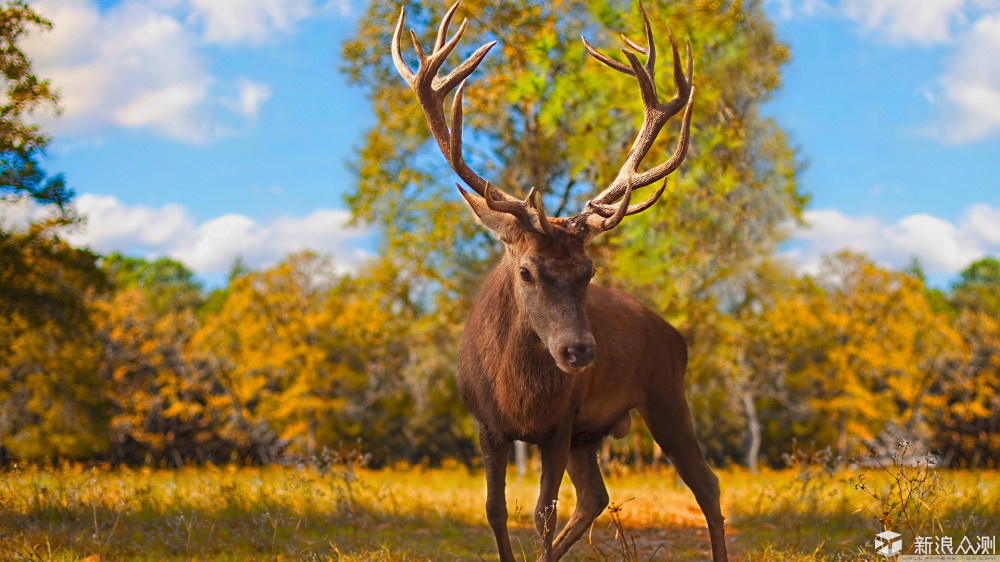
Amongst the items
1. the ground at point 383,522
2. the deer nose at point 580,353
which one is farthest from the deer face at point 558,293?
the ground at point 383,522

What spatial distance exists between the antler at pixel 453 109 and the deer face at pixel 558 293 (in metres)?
0.18

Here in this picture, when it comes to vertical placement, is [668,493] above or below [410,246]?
below

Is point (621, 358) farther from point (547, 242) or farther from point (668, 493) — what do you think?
point (668, 493)

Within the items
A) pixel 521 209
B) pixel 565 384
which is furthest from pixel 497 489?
pixel 521 209

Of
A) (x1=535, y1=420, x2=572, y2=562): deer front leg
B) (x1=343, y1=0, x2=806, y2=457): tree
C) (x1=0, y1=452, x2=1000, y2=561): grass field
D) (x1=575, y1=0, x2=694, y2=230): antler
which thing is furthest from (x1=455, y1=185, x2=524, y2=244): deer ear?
(x1=343, y1=0, x2=806, y2=457): tree

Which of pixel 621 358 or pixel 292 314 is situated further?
pixel 292 314

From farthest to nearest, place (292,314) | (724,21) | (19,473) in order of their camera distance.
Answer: (292,314), (724,21), (19,473)

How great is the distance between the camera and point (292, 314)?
84.3ft

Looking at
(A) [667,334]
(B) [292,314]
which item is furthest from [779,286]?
(A) [667,334]

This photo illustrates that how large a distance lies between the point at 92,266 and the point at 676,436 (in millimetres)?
9255

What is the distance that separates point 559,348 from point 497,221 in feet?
3.25

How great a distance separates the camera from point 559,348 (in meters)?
4.17

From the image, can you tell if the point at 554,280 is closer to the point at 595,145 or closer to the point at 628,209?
the point at 628,209

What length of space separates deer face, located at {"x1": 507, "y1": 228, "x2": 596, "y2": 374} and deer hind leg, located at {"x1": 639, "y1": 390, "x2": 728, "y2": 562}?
156 cm
